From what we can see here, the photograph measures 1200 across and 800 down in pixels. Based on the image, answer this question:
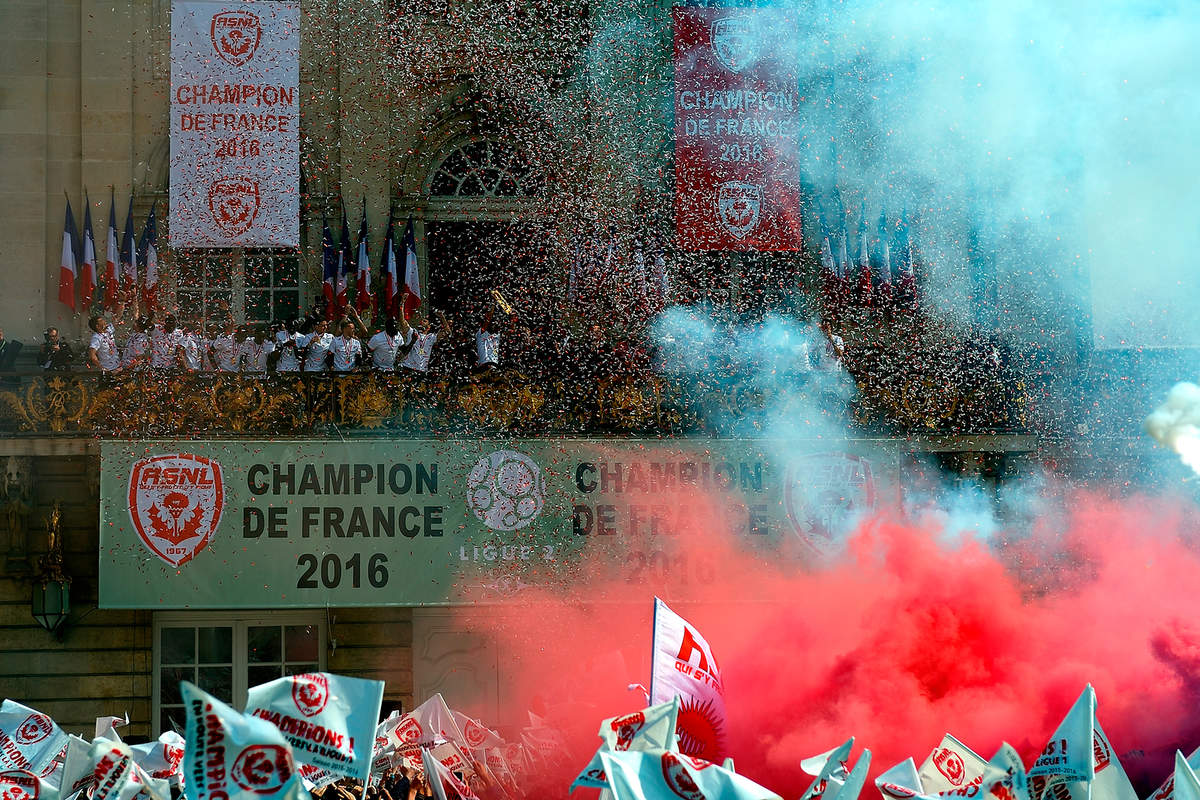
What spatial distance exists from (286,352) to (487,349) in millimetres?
2428

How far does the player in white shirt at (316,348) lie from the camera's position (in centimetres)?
1541

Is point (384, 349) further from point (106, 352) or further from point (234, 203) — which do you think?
point (106, 352)

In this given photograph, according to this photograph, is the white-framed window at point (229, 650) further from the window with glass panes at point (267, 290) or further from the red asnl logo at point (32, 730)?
the red asnl logo at point (32, 730)

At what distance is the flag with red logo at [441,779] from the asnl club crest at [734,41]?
35.0ft

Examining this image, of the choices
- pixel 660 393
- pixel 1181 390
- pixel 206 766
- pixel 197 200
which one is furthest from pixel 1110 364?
pixel 206 766

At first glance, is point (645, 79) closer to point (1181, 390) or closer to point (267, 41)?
point (267, 41)

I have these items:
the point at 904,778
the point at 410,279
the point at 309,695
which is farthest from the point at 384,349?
the point at 904,778

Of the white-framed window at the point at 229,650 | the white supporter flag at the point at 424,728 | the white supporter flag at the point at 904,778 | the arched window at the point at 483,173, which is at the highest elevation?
the arched window at the point at 483,173

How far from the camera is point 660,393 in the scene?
51.3 ft

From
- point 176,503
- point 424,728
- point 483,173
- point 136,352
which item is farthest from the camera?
point 483,173

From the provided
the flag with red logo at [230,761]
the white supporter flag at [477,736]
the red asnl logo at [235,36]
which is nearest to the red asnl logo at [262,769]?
the flag with red logo at [230,761]

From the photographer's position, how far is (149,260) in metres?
16.8

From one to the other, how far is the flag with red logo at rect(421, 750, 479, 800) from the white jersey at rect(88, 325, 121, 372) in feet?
25.9

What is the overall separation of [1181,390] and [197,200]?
12.2 metres
